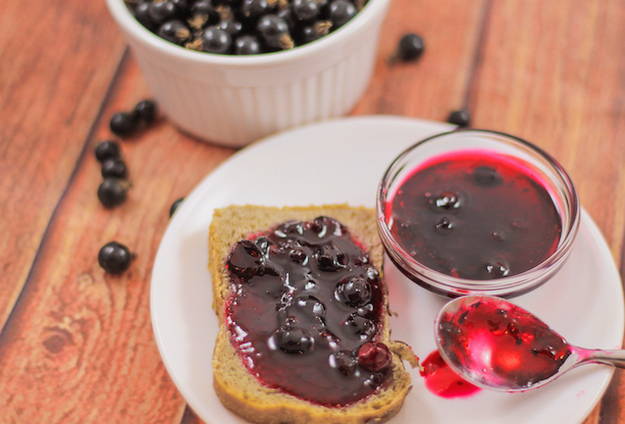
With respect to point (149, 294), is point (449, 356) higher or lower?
higher

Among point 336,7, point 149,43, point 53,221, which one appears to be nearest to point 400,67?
point 336,7

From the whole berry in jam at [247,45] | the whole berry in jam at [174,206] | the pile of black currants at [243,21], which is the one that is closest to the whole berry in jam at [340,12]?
the pile of black currants at [243,21]

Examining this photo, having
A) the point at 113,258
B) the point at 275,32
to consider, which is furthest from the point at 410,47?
the point at 113,258

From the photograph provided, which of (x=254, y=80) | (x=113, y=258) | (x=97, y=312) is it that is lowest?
(x=97, y=312)

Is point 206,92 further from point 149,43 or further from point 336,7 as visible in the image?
point 336,7

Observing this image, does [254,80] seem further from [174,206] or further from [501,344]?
[501,344]

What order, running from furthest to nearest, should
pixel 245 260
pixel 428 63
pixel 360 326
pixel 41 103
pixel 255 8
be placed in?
pixel 428 63 < pixel 41 103 < pixel 255 8 < pixel 245 260 < pixel 360 326

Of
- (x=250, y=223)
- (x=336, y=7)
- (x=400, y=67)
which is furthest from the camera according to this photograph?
(x=400, y=67)

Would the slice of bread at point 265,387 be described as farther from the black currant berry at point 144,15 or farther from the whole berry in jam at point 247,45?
the black currant berry at point 144,15
